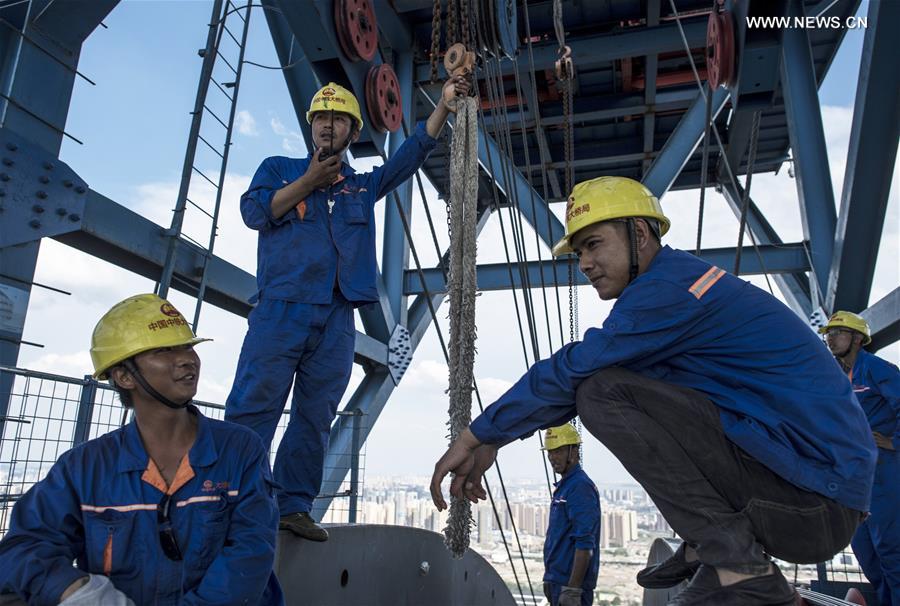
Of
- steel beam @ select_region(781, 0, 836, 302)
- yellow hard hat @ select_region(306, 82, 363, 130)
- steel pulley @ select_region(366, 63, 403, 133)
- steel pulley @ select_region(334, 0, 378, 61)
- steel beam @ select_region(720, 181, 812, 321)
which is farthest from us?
steel beam @ select_region(720, 181, 812, 321)

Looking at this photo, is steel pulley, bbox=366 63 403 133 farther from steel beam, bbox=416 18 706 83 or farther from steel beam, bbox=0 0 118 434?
steel beam, bbox=0 0 118 434

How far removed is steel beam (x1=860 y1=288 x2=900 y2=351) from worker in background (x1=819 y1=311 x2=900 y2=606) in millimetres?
507

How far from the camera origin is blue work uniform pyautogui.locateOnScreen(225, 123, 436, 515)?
2.88 m

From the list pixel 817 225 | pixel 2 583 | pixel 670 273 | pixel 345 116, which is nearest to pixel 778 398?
pixel 670 273

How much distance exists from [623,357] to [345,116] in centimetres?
204

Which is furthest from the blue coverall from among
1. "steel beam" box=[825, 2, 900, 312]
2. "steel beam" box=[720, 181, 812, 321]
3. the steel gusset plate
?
"steel beam" box=[720, 181, 812, 321]

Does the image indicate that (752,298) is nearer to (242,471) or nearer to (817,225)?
(242,471)

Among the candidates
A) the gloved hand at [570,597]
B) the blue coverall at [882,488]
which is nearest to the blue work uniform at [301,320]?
the gloved hand at [570,597]

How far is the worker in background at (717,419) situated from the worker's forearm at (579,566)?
121 inches

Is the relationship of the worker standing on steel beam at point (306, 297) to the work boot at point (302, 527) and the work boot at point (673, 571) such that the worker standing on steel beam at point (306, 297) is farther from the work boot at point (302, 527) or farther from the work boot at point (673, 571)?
the work boot at point (673, 571)

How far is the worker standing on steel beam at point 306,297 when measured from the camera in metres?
2.88

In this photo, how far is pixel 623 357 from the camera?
6.00ft

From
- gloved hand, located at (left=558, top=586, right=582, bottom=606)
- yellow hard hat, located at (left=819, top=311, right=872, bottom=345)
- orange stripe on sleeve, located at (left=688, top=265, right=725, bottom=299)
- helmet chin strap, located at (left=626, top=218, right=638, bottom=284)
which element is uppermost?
yellow hard hat, located at (left=819, top=311, right=872, bottom=345)

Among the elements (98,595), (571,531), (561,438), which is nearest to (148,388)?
(98,595)
